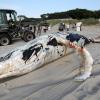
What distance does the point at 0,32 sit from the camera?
1789 cm

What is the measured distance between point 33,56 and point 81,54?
4.64 ft

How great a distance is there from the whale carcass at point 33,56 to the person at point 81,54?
0.23m

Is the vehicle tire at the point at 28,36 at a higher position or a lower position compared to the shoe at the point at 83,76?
lower

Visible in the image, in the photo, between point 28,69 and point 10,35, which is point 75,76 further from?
point 10,35

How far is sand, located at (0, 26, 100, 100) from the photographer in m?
5.27

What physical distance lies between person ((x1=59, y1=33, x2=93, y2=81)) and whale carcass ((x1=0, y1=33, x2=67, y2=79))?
0.75 feet

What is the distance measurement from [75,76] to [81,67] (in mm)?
663

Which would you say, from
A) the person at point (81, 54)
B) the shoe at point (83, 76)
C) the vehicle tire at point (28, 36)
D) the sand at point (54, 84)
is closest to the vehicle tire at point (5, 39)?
the vehicle tire at point (28, 36)

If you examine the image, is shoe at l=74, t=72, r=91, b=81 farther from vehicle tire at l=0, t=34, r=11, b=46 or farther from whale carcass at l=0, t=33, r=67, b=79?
vehicle tire at l=0, t=34, r=11, b=46

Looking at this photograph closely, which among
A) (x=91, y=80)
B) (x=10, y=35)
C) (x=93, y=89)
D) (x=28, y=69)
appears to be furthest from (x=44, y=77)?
(x=10, y=35)

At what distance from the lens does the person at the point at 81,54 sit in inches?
258

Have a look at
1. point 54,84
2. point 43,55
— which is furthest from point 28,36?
point 54,84

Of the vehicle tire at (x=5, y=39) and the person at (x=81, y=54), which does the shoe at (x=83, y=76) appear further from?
the vehicle tire at (x=5, y=39)

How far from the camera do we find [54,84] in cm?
633
